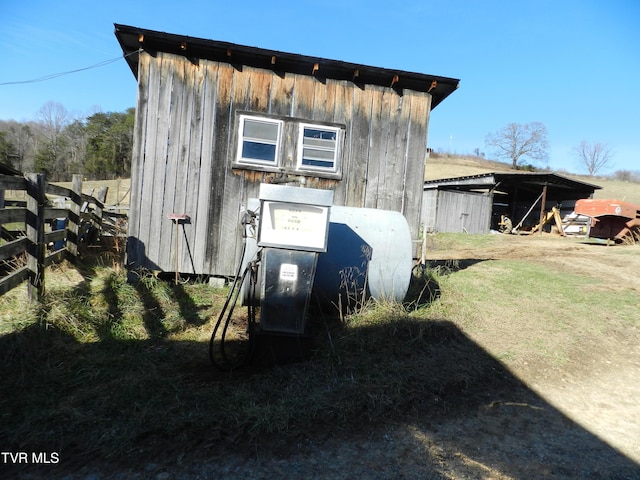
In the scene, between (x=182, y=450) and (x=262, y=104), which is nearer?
(x=182, y=450)

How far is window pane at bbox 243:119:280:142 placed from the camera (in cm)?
658

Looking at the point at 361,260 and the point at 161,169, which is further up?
the point at 161,169

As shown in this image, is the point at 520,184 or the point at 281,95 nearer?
the point at 281,95

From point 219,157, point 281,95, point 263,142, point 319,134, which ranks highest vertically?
point 281,95

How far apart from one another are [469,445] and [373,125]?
17.8 feet

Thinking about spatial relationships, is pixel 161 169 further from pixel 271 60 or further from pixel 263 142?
pixel 271 60

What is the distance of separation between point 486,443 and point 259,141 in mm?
5403

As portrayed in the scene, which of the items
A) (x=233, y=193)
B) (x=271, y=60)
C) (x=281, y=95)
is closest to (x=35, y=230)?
(x=233, y=193)

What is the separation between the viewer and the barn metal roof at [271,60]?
6.08m

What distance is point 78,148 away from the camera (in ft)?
176

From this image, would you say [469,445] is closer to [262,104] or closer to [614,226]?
[262,104]

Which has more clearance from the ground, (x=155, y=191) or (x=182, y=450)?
(x=155, y=191)

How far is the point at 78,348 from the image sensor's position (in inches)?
153

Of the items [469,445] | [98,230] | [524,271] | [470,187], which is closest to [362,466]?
[469,445]
